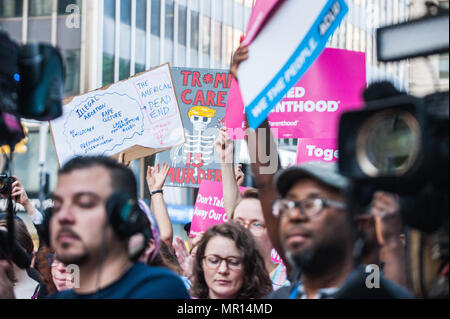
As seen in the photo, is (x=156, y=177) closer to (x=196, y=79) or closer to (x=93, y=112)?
(x=93, y=112)

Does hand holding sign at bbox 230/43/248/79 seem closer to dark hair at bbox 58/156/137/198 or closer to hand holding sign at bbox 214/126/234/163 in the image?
dark hair at bbox 58/156/137/198

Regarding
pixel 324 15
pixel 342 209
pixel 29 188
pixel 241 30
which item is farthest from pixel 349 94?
pixel 241 30

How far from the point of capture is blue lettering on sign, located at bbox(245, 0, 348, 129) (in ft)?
10.3

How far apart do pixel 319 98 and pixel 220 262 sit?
1.46 meters

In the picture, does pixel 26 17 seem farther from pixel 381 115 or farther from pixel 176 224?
pixel 381 115

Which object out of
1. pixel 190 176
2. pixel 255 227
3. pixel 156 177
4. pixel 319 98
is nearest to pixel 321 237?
pixel 255 227

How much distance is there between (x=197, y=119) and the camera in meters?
6.63

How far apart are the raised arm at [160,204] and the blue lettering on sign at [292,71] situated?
186cm

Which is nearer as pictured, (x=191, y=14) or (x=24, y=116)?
(x=24, y=116)

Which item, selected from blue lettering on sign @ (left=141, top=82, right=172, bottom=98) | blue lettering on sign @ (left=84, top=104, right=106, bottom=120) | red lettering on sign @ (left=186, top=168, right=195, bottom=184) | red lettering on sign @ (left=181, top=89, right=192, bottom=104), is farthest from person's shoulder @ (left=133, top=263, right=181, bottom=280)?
red lettering on sign @ (left=181, top=89, right=192, bottom=104)

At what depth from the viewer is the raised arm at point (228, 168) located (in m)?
4.47

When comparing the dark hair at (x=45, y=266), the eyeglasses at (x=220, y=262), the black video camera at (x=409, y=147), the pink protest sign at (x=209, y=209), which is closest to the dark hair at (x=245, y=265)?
the eyeglasses at (x=220, y=262)
